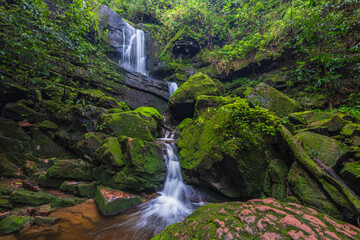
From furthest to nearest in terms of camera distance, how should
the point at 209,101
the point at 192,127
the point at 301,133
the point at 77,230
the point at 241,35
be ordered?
the point at 241,35
the point at 209,101
the point at 192,127
the point at 301,133
the point at 77,230

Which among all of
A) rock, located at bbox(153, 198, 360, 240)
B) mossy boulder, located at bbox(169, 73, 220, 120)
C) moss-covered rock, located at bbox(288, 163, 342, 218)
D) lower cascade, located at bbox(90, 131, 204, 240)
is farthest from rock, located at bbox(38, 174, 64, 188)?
moss-covered rock, located at bbox(288, 163, 342, 218)

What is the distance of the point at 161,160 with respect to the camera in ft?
17.0

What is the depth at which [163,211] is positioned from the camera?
3.98 m

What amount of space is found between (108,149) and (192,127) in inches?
122

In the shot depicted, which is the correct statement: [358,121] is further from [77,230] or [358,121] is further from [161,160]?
[77,230]

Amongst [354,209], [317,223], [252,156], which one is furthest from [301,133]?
[317,223]

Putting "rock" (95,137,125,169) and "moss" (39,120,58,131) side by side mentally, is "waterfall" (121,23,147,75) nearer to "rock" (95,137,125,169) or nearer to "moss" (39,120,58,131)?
"moss" (39,120,58,131)

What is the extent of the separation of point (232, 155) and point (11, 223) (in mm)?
4514

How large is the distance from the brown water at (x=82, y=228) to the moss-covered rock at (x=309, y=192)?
3200 mm

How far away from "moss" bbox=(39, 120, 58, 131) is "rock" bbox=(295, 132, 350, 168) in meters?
8.13

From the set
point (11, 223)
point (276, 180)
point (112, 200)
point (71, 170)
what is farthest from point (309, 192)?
point (71, 170)

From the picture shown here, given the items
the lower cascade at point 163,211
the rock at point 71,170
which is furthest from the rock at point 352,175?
the rock at point 71,170

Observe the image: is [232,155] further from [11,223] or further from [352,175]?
[11,223]

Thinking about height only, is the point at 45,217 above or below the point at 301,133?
A: below
